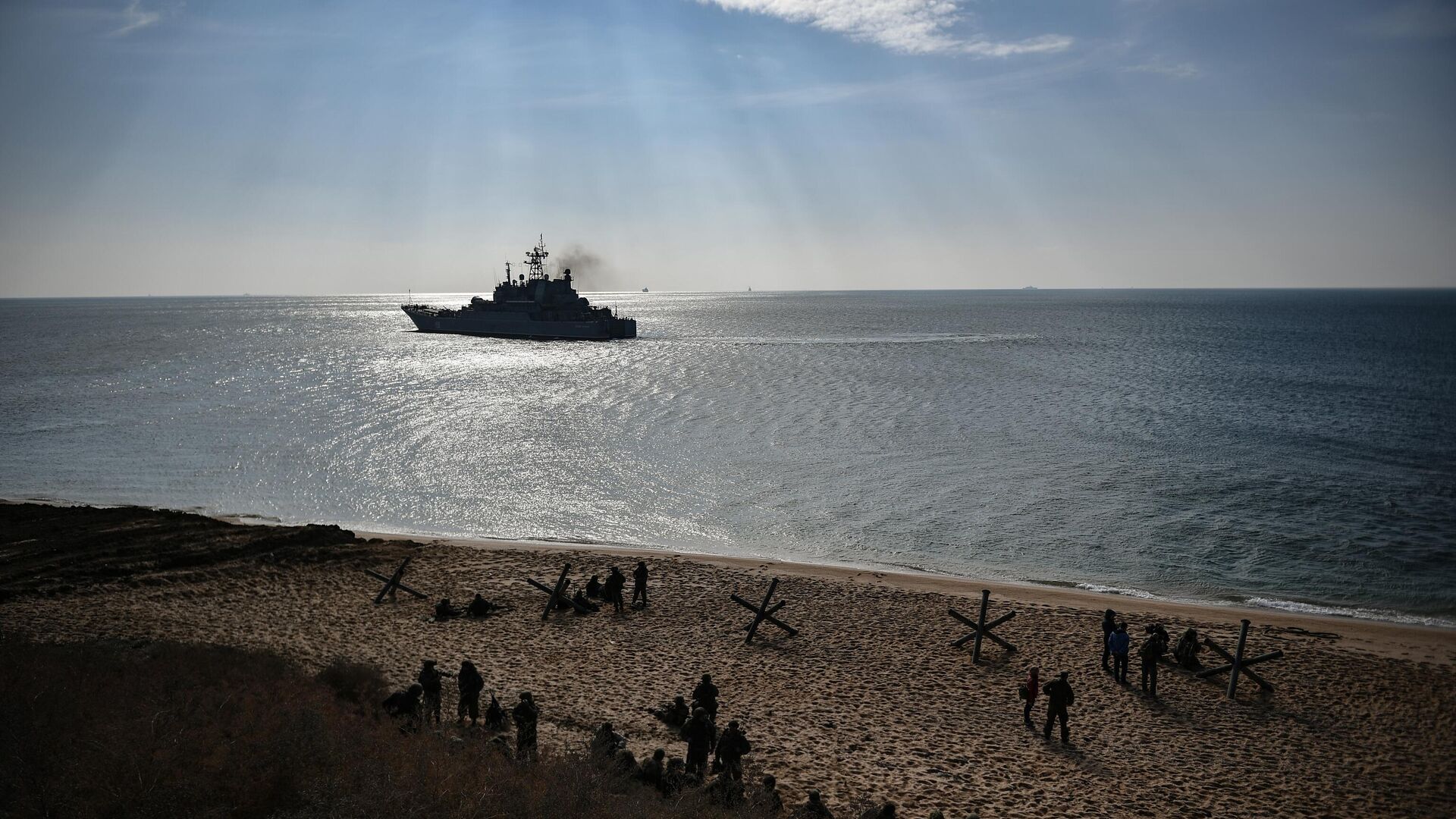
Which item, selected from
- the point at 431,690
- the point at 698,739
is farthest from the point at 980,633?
the point at 431,690

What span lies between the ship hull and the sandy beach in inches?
3002

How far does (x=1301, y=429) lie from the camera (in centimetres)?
4303

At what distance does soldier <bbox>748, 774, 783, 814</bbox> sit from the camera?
28.8ft

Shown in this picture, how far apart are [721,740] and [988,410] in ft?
139

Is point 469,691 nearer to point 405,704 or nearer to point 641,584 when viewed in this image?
point 405,704

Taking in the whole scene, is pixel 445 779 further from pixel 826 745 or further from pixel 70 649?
pixel 70 649

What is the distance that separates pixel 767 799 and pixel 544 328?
93.3 metres

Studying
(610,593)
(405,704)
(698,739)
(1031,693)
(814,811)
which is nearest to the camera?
(814,811)

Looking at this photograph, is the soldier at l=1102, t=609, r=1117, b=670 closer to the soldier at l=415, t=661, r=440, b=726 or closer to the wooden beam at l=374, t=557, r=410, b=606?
the soldier at l=415, t=661, r=440, b=726

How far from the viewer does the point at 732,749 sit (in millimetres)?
9750

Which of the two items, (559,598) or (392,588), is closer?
(559,598)

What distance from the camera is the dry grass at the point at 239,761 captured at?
6566 mm

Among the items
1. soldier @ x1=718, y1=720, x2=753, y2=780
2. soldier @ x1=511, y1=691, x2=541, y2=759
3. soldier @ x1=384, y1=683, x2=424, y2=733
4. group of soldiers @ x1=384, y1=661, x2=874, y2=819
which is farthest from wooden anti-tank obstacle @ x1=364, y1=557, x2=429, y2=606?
soldier @ x1=718, y1=720, x2=753, y2=780

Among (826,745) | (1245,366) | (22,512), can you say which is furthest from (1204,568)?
(1245,366)
